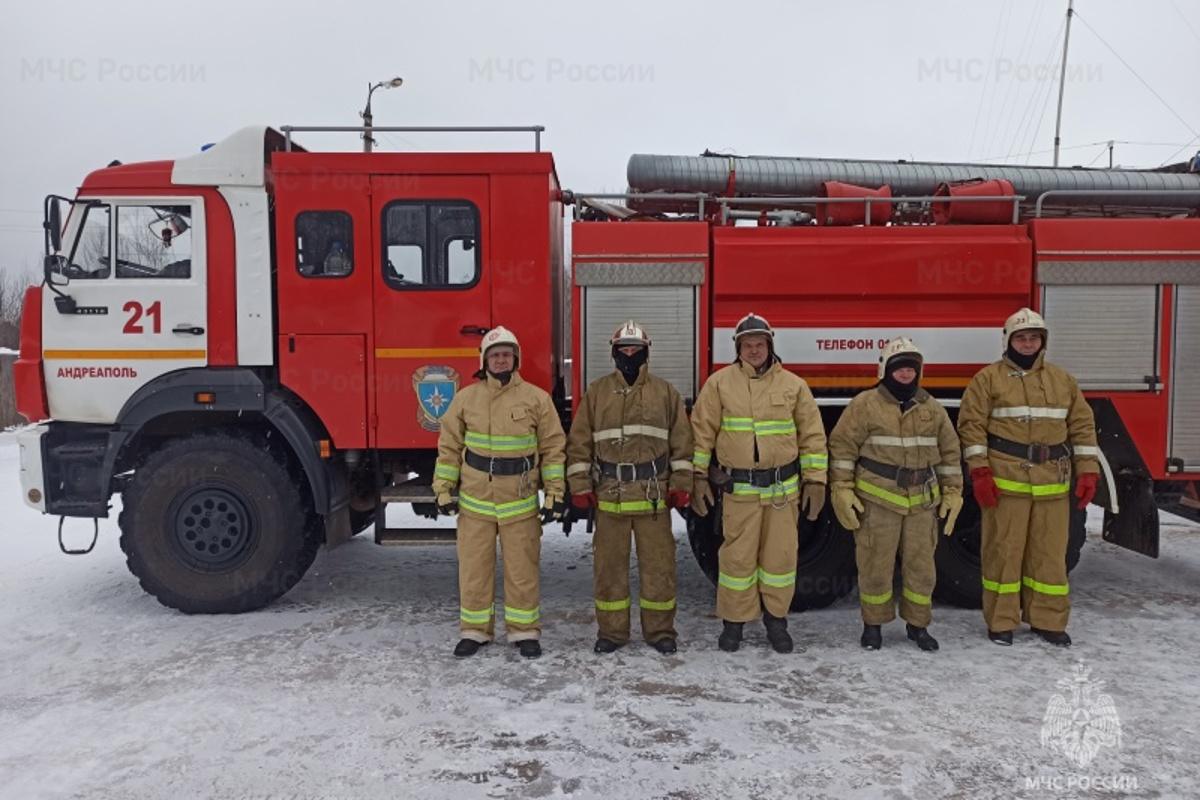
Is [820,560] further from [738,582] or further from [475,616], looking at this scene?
[475,616]

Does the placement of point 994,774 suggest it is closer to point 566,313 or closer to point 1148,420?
point 1148,420

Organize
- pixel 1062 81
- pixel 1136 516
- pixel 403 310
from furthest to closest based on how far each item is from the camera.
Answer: pixel 1062 81 < pixel 1136 516 < pixel 403 310

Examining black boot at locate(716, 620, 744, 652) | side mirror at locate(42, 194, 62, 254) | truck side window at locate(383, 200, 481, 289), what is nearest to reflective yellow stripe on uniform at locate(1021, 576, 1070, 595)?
black boot at locate(716, 620, 744, 652)

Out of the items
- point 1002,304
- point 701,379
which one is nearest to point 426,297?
point 701,379

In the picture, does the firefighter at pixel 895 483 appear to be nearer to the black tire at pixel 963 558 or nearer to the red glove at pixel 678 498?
the black tire at pixel 963 558

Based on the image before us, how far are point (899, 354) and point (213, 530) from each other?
4.45 metres

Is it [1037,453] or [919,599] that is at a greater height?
[1037,453]

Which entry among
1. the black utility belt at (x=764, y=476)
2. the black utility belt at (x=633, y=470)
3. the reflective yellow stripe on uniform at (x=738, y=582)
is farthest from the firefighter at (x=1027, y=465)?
the black utility belt at (x=633, y=470)

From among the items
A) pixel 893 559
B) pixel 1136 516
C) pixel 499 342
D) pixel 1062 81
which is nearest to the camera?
pixel 499 342

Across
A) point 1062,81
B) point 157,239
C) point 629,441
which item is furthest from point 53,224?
point 1062,81

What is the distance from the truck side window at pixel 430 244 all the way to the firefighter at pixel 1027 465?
326 cm

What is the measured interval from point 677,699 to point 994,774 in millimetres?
1431

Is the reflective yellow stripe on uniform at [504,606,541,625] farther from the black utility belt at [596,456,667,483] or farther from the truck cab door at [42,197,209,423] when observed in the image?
the truck cab door at [42,197,209,423]

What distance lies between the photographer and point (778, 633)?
15.2ft
